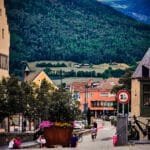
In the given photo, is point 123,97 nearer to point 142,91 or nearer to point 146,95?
point 142,91

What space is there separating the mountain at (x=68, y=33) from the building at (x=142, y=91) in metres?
11.7

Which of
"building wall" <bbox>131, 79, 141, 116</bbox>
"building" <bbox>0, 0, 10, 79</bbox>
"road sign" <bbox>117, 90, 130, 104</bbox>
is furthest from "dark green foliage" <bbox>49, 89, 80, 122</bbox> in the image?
"road sign" <bbox>117, 90, 130, 104</bbox>

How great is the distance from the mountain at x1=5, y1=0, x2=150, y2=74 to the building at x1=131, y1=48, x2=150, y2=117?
1166 centimetres

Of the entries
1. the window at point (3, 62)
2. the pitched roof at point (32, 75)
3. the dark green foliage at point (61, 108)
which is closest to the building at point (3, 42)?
the window at point (3, 62)

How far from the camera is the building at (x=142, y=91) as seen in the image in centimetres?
2603

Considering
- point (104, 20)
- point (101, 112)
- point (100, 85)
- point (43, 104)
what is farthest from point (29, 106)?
point (101, 112)

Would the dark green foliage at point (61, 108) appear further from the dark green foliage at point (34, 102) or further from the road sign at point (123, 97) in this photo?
the road sign at point (123, 97)

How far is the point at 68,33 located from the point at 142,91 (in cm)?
1957

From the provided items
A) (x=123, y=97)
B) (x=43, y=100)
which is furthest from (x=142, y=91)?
(x=123, y=97)

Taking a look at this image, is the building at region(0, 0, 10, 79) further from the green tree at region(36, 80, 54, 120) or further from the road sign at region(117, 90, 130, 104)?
the road sign at region(117, 90, 130, 104)

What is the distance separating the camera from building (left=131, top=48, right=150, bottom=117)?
26031mm

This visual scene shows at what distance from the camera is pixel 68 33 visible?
150ft

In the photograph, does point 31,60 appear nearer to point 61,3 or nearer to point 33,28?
point 33,28

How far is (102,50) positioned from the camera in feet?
148
